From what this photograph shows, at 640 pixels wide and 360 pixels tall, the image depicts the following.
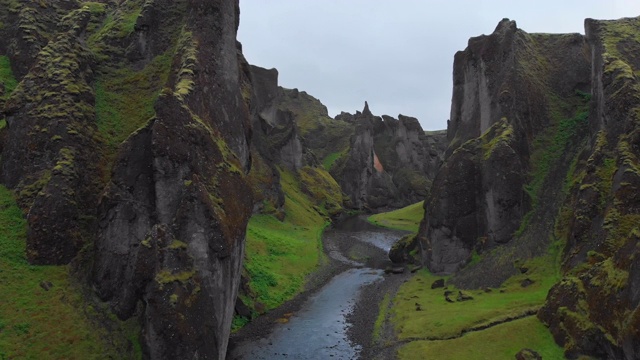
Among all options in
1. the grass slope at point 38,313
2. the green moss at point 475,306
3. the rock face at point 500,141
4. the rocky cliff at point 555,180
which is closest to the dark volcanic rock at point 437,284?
the rocky cliff at point 555,180

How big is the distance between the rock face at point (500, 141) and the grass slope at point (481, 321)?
878 centimetres

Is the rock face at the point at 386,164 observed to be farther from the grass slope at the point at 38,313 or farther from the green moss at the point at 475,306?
the grass slope at the point at 38,313

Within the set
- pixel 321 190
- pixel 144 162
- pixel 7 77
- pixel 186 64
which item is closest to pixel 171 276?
pixel 144 162

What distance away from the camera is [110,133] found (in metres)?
38.8

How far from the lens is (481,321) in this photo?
117ft

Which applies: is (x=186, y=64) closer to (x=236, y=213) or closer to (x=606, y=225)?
(x=236, y=213)

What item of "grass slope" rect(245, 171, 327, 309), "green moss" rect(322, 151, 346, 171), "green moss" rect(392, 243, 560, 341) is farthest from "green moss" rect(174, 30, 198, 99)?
"green moss" rect(322, 151, 346, 171)

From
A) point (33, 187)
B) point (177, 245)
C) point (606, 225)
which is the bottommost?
point (177, 245)

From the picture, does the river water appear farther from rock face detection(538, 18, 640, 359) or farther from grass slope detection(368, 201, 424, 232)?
grass slope detection(368, 201, 424, 232)

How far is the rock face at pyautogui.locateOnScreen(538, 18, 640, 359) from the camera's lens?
85.6 feet

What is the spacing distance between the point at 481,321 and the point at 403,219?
82.0 m

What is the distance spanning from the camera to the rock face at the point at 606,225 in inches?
1027

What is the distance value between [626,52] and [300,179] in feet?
308

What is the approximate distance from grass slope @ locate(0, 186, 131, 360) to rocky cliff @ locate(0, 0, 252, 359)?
1.47 meters
